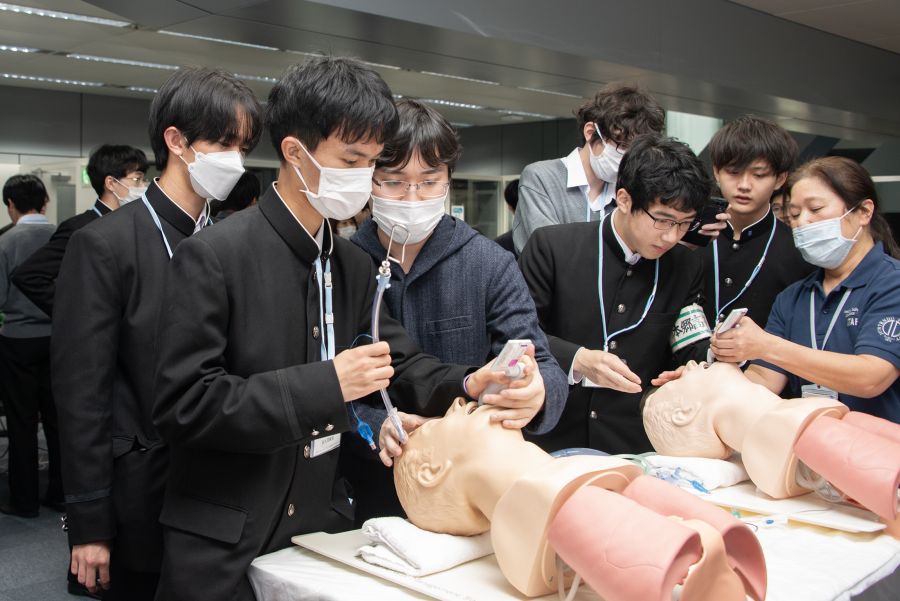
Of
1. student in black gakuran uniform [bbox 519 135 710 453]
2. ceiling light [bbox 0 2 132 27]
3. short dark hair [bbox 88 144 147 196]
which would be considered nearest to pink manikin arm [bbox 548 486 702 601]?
student in black gakuran uniform [bbox 519 135 710 453]

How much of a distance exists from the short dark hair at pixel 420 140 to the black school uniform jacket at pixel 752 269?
111 cm

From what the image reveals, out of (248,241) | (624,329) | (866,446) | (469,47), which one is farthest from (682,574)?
(469,47)

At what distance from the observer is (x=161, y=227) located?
2080mm

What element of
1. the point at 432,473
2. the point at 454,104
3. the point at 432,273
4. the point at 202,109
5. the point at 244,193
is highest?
the point at 454,104

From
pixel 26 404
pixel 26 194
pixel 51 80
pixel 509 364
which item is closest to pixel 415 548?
pixel 509 364

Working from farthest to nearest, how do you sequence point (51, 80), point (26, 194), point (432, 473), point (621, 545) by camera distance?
point (51, 80) → point (26, 194) → point (432, 473) → point (621, 545)

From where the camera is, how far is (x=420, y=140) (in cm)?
192

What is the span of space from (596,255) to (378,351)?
113 cm

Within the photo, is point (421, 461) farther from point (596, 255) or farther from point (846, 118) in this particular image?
point (846, 118)

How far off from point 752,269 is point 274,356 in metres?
1.75

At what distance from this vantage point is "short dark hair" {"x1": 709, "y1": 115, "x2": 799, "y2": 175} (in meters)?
2.69

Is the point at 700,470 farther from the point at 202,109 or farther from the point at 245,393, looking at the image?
the point at 202,109

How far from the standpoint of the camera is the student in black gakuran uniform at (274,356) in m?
1.45

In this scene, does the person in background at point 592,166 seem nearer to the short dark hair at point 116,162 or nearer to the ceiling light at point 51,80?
the short dark hair at point 116,162
